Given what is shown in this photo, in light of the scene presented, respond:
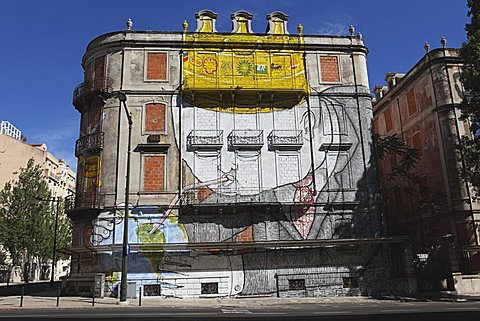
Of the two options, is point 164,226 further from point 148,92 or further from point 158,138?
point 148,92

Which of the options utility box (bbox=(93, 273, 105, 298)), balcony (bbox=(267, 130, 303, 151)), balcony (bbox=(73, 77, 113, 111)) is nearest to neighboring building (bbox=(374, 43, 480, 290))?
balcony (bbox=(267, 130, 303, 151))

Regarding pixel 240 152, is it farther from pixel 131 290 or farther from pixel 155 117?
pixel 131 290

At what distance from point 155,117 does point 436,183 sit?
20.7 m

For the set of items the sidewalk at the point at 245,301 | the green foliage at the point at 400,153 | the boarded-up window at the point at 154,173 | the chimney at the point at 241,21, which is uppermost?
the chimney at the point at 241,21

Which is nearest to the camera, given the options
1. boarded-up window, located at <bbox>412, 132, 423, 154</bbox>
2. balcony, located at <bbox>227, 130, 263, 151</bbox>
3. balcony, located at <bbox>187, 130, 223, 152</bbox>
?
balcony, located at <bbox>187, 130, 223, 152</bbox>

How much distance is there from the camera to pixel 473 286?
2436cm

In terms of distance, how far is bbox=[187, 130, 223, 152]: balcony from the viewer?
25.7 meters

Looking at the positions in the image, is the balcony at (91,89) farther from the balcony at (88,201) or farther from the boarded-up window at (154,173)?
the balcony at (88,201)

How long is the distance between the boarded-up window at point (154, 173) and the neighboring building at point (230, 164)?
64 millimetres

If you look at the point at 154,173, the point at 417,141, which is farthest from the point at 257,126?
the point at 417,141

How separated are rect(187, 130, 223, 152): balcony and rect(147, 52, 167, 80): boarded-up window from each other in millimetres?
4479

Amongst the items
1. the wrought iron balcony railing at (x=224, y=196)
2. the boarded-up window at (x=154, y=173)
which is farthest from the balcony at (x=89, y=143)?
the wrought iron balcony railing at (x=224, y=196)

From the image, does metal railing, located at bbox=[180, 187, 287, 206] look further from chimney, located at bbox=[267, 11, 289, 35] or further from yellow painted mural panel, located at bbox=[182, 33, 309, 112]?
chimney, located at bbox=[267, 11, 289, 35]

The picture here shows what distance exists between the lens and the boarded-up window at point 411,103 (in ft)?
109
